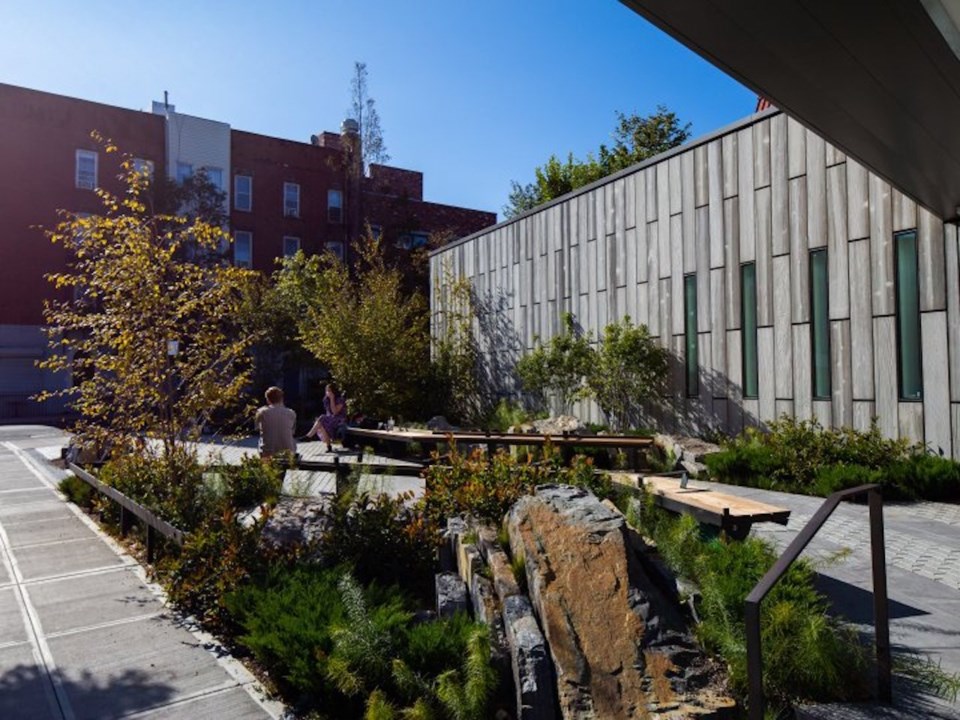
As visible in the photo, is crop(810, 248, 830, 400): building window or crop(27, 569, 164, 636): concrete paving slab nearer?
crop(27, 569, 164, 636): concrete paving slab

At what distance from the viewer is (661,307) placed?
14.0 meters

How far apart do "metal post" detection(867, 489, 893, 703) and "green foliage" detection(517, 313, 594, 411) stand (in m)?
11.8

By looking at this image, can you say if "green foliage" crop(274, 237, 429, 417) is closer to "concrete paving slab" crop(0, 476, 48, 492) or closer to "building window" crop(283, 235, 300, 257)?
"concrete paving slab" crop(0, 476, 48, 492)

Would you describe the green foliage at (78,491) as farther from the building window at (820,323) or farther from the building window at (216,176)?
the building window at (216,176)

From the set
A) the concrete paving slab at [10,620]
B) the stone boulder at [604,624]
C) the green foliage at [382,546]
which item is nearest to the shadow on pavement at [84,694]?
the concrete paving slab at [10,620]

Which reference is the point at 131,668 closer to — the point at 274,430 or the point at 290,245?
the point at 274,430

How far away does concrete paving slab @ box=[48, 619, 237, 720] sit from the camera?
376cm

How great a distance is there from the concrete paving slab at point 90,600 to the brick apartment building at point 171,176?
28463mm

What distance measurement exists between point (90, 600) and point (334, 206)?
34.9 meters

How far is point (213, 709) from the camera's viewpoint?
3666 mm

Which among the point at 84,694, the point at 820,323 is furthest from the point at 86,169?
the point at 84,694

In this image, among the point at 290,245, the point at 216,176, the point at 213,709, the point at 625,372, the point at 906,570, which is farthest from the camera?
the point at 290,245

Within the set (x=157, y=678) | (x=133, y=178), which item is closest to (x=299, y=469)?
(x=133, y=178)

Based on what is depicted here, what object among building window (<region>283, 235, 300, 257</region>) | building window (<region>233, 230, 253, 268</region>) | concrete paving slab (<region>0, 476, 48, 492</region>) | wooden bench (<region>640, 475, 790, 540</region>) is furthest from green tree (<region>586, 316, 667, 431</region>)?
building window (<region>283, 235, 300, 257</region>)
